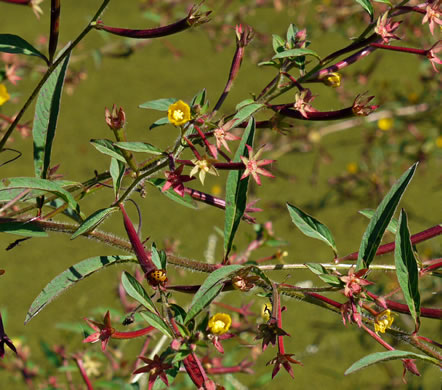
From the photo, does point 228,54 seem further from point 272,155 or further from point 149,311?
point 149,311

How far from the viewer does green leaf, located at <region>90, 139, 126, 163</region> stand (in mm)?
541

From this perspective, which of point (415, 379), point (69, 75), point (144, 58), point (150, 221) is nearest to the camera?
point (69, 75)

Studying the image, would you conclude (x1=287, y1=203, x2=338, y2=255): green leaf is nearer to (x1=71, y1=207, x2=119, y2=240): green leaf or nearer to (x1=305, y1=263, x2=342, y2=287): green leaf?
(x1=305, y1=263, x2=342, y2=287): green leaf

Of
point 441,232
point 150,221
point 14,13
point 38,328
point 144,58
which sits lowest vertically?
point 38,328

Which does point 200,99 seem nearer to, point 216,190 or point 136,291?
point 136,291

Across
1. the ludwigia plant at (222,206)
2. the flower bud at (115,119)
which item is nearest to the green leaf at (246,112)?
the ludwigia plant at (222,206)

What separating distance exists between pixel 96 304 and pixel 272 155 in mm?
934

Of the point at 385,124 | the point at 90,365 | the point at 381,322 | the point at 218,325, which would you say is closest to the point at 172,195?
the point at 218,325

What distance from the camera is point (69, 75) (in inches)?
57.3

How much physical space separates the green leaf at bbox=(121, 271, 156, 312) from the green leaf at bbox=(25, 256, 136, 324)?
0.12 ft

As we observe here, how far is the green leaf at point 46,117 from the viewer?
638 mm

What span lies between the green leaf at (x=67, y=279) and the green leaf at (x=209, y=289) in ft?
0.35

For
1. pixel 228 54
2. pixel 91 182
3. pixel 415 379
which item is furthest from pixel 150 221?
pixel 91 182

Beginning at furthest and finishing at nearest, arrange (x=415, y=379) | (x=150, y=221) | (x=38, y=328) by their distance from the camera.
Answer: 1. (x=150, y=221)
2. (x=38, y=328)
3. (x=415, y=379)
